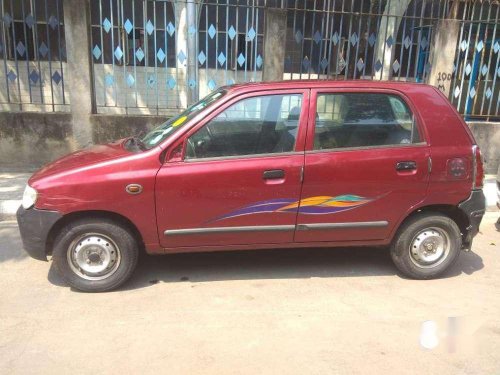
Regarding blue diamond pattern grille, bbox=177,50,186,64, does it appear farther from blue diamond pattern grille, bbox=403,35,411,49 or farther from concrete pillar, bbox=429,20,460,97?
concrete pillar, bbox=429,20,460,97

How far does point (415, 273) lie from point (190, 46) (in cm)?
469

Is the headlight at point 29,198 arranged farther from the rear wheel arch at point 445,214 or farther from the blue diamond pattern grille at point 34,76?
the blue diamond pattern grille at point 34,76

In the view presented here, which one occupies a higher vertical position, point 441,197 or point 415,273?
point 441,197

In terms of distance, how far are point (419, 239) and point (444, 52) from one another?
5272 mm

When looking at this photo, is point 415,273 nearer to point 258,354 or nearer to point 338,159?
point 338,159

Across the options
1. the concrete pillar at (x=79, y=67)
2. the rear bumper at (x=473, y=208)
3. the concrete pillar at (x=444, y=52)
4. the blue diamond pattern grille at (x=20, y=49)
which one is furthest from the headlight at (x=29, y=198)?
the concrete pillar at (x=444, y=52)

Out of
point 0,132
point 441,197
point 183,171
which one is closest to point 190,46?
point 0,132

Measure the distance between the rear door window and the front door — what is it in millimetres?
216

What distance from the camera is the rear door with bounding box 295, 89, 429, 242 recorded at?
3.81 meters

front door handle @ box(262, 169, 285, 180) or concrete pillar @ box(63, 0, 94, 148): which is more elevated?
concrete pillar @ box(63, 0, 94, 148)

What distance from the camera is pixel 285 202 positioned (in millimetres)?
3781

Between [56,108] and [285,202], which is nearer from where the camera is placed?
[285,202]

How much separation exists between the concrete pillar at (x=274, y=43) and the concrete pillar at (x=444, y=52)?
2.74 meters

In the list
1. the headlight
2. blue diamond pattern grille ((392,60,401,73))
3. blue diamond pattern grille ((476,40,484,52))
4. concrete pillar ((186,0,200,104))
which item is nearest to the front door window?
the headlight
